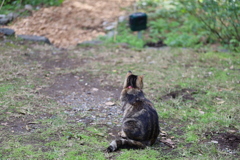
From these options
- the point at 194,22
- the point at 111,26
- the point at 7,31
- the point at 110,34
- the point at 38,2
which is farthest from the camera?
the point at 38,2

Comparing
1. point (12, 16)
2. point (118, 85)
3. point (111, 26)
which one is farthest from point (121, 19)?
point (118, 85)

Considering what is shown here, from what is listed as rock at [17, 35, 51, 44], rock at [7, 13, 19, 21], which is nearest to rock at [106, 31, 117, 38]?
rock at [17, 35, 51, 44]

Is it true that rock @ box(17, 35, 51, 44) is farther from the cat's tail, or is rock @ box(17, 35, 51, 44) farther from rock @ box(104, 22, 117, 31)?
the cat's tail

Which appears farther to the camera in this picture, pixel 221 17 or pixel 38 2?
pixel 38 2

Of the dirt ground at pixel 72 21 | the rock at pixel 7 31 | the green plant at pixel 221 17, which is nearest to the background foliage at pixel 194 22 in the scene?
the green plant at pixel 221 17

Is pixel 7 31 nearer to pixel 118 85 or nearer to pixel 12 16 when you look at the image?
pixel 12 16

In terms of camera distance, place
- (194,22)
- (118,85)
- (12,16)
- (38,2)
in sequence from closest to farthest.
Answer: (118,85)
(194,22)
(12,16)
(38,2)

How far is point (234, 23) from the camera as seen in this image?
9.31m

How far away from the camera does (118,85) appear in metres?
7.21

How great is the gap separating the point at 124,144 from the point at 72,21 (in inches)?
341

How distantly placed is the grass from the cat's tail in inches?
3.7

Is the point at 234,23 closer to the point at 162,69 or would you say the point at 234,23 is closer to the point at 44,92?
the point at 162,69

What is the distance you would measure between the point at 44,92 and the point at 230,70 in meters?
4.71

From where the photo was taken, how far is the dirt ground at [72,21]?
11.1 metres
